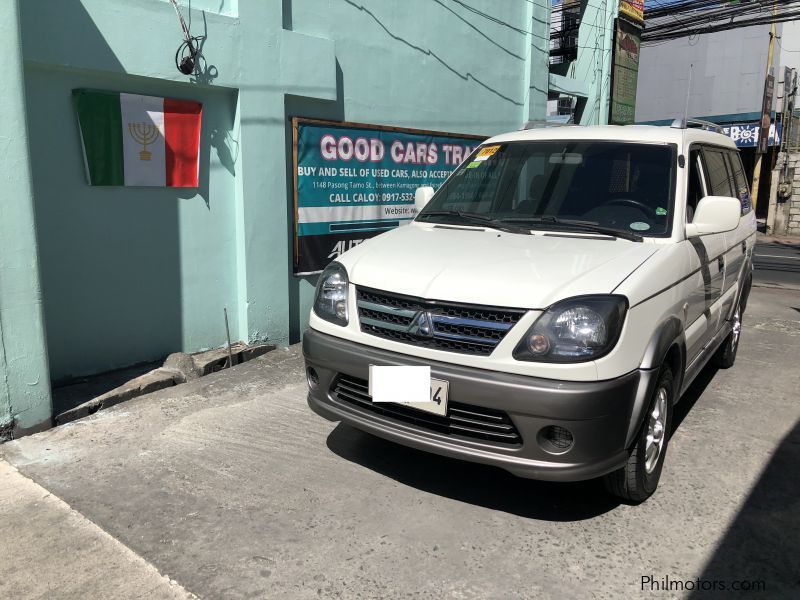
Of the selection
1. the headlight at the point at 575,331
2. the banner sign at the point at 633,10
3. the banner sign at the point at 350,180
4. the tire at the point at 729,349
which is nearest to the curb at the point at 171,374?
the banner sign at the point at 350,180

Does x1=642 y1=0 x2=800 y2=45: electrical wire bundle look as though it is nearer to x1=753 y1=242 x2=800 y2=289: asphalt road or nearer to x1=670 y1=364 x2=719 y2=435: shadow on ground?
x1=753 y1=242 x2=800 y2=289: asphalt road

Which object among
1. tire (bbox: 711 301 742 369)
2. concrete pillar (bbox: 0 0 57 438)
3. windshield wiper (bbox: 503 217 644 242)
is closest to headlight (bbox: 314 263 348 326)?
windshield wiper (bbox: 503 217 644 242)

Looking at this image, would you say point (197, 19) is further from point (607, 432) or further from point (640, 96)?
point (640, 96)

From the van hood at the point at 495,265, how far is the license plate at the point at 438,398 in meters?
0.38

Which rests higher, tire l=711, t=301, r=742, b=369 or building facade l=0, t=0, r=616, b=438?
building facade l=0, t=0, r=616, b=438

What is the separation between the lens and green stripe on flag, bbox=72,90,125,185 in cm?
489

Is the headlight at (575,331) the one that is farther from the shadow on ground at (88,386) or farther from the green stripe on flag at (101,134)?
the green stripe on flag at (101,134)

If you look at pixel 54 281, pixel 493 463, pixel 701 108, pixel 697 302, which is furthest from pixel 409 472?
pixel 701 108

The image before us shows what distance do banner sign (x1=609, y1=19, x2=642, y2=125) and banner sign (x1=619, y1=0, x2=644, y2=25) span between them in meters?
0.14

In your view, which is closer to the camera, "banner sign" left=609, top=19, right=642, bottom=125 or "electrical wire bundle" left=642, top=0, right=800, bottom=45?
"banner sign" left=609, top=19, right=642, bottom=125

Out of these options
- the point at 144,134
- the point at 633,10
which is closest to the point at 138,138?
the point at 144,134

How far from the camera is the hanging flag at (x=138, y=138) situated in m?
4.95

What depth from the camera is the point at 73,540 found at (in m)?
3.07

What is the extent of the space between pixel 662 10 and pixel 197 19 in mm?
13830
